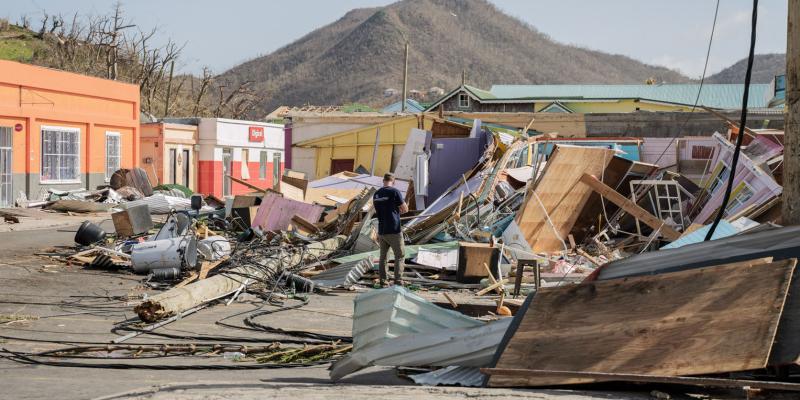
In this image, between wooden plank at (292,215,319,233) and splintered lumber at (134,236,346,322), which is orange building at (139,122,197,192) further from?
splintered lumber at (134,236,346,322)

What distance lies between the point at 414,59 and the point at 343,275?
142 metres

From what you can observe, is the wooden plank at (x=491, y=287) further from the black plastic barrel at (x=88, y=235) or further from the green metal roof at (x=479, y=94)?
the green metal roof at (x=479, y=94)

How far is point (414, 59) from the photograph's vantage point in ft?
507

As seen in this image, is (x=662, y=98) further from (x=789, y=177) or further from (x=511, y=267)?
(x=789, y=177)

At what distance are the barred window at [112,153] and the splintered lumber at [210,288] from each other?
21.8m

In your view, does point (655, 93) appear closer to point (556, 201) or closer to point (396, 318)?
point (556, 201)

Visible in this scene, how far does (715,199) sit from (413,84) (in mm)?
124192

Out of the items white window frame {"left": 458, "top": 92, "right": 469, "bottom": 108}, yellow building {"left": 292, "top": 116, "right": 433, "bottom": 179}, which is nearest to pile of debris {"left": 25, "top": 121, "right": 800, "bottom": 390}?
yellow building {"left": 292, "top": 116, "right": 433, "bottom": 179}

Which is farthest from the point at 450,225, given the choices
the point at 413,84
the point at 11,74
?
the point at 413,84

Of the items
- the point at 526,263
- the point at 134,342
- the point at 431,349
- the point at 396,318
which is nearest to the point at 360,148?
the point at 526,263

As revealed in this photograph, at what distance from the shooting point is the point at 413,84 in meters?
142

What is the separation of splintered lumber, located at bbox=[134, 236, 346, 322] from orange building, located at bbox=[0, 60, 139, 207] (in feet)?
57.5

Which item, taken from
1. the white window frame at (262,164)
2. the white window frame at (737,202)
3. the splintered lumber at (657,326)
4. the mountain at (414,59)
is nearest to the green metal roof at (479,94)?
the white window frame at (262,164)

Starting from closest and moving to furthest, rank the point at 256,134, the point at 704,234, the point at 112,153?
the point at 704,234 → the point at 112,153 → the point at 256,134
